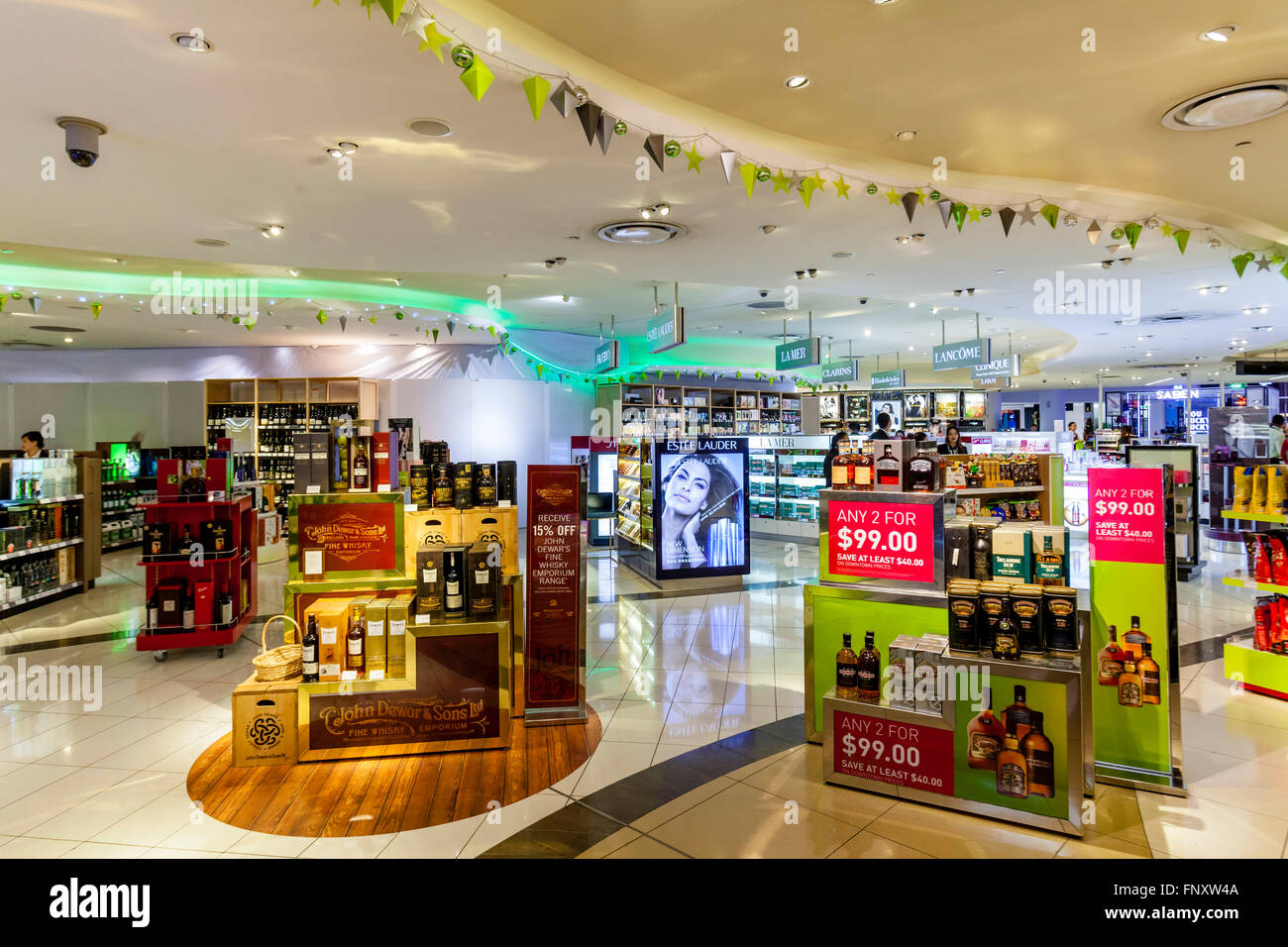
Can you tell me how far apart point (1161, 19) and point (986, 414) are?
56.1 feet

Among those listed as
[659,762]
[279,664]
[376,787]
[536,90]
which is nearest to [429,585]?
[279,664]

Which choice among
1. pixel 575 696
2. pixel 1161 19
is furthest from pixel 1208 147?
pixel 575 696

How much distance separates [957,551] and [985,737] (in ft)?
2.77

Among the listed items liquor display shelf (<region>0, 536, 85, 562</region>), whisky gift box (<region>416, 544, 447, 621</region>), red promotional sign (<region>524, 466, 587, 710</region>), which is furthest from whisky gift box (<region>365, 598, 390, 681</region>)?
liquor display shelf (<region>0, 536, 85, 562</region>)

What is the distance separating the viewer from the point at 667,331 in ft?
26.9

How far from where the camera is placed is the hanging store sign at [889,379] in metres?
14.9

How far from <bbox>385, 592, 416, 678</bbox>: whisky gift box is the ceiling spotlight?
2.65 metres

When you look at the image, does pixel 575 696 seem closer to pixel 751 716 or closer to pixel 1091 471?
pixel 751 716

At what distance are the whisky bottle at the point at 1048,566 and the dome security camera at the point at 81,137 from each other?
496 cm

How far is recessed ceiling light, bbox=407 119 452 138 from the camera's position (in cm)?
351

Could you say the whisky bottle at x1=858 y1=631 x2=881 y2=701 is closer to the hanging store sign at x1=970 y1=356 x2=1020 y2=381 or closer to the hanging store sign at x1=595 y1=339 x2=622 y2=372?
the hanging store sign at x1=595 y1=339 x2=622 y2=372

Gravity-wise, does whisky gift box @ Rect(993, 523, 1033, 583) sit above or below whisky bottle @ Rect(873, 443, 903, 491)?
below

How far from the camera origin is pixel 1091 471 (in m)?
3.53

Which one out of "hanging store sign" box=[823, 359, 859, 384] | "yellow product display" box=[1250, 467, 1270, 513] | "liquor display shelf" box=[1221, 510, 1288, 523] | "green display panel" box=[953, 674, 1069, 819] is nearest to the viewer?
"green display panel" box=[953, 674, 1069, 819]
